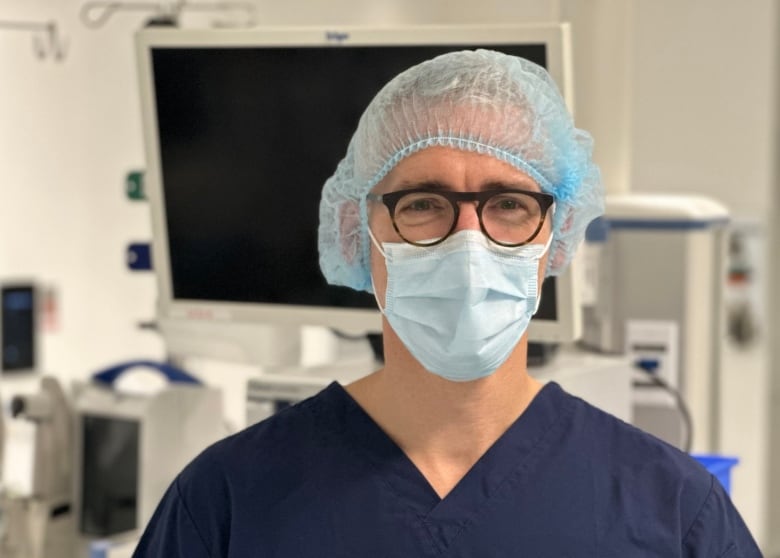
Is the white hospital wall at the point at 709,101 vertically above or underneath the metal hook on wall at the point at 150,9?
underneath

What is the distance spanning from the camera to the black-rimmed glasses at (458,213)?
128cm

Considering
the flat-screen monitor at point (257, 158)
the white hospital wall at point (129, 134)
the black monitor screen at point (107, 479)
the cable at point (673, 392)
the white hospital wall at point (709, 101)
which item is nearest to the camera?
the flat-screen monitor at point (257, 158)

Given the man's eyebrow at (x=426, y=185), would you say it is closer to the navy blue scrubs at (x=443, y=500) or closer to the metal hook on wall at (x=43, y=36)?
the navy blue scrubs at (x=443, y=500)

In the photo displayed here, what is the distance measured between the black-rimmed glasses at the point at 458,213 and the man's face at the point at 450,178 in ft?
0.04

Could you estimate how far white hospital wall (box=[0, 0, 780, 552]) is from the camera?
381 centimetres

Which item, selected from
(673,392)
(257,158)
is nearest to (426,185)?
(257,158)

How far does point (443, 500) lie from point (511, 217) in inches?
12.8

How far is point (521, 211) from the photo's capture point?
4.32 ft

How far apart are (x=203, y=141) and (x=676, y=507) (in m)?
1.00

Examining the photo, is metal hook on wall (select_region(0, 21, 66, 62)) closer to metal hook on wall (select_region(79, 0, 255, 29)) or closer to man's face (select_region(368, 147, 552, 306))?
metal hook on wall (select_region(79, 0, 255, 29))

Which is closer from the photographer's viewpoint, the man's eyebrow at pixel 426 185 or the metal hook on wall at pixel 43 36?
the man's eyebrow at pixel 426 185

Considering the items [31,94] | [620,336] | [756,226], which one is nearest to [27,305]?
[31,94]

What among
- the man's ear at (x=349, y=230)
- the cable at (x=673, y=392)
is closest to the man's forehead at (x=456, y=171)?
the man's ear at (x=349, y=230)

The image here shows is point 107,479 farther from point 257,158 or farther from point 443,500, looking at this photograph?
point 443,500
